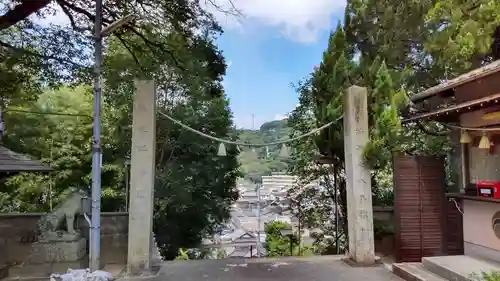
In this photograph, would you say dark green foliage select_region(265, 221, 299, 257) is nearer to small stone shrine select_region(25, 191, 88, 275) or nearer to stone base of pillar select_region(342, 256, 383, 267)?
stone base of pillar select_region(342, 256, 383, 267)

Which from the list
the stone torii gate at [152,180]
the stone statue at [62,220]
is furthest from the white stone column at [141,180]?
the stone statue at [62,220]

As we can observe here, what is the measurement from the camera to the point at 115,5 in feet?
26.1

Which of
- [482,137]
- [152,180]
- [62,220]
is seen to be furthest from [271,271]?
[482,137]

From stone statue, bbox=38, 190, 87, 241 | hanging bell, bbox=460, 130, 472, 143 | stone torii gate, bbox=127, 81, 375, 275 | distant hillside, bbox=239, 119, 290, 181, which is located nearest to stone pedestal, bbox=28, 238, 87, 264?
stone statue, bbox=38, 190, 87, 241

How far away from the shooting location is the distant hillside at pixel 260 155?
13086 millimetres

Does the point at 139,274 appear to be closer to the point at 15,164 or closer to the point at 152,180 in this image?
the point at 152,180

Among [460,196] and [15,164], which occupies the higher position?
[15,164]

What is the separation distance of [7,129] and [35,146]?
1.05 metres

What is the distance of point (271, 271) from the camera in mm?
6902

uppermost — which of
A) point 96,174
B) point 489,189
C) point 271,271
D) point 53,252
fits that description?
point 96,174

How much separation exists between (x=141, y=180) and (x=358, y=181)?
395 cm

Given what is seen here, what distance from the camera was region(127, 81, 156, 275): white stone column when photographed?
676cm

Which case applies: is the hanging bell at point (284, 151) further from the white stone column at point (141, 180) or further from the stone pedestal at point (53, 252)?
the stone pedestal at point (53, 252)

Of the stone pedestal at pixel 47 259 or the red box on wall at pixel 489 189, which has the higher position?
the red box on wall at pixel 489 189
